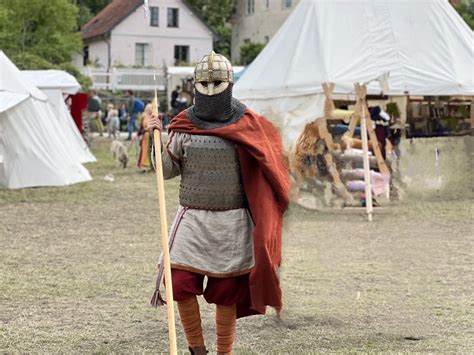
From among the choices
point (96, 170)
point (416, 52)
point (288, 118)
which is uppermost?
point (416, 52)

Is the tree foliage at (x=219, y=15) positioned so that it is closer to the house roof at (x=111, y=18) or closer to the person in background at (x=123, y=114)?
the house roof at (x=111, y=18)

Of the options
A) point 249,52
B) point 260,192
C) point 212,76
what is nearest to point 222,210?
point 260,192

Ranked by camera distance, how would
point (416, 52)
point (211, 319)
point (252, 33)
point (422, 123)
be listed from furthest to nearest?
point (252, 33) → point (422, 123) → point (416, 52) → point (211, 319)

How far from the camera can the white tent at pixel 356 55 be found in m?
13.4

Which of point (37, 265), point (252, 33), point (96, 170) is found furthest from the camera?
point (252, 33)

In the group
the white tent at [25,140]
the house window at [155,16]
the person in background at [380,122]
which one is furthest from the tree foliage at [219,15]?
the person in background at [380,122]

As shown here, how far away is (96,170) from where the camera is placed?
19.3m

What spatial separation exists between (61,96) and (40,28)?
9926mm

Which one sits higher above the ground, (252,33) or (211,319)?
(252,33)

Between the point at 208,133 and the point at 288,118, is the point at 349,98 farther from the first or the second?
the point at 208,133

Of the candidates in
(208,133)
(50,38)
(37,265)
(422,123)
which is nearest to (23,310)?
(37,265)

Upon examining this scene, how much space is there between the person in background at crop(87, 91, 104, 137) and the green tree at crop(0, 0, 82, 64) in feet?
5.91

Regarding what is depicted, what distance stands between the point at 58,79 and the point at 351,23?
29.2 ft

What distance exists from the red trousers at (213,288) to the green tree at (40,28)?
25.7m
